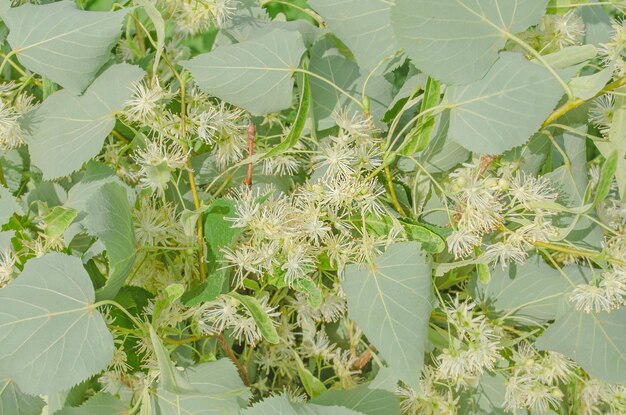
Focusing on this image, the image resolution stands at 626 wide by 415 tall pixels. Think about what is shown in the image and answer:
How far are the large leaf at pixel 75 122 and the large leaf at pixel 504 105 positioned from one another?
0.31 m

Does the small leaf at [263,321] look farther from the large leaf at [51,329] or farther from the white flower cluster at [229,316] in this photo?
the large leaf at [51,329]

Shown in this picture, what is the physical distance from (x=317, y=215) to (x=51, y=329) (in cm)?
25

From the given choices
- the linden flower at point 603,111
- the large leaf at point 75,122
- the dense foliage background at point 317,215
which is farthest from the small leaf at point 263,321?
the linden flower at point 603,111

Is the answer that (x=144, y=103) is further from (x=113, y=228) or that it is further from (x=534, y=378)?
(x=534, y=378)

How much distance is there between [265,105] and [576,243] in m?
0.35

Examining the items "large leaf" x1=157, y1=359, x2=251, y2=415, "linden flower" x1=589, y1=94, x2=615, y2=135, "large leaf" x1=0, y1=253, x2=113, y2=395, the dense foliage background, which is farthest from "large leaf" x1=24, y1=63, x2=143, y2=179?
"linden flower" x1=589, y1=94, x2=615, y2=135

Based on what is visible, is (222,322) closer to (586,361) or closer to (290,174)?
(290,174)

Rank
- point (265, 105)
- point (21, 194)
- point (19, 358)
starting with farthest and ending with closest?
point (21, 194) → point (265, 105) → point (19, 358)

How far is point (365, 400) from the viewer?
0.63 metres

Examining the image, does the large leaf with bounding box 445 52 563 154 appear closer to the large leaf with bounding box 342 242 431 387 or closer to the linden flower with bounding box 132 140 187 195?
the large leaf with bounding box 342 242 431 387

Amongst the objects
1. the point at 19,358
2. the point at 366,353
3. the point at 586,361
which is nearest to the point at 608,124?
the point at 586,361

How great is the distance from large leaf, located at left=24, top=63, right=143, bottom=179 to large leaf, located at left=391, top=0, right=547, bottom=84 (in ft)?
0.87

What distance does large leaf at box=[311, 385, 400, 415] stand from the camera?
2.05 ft

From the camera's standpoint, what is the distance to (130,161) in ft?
2.40
